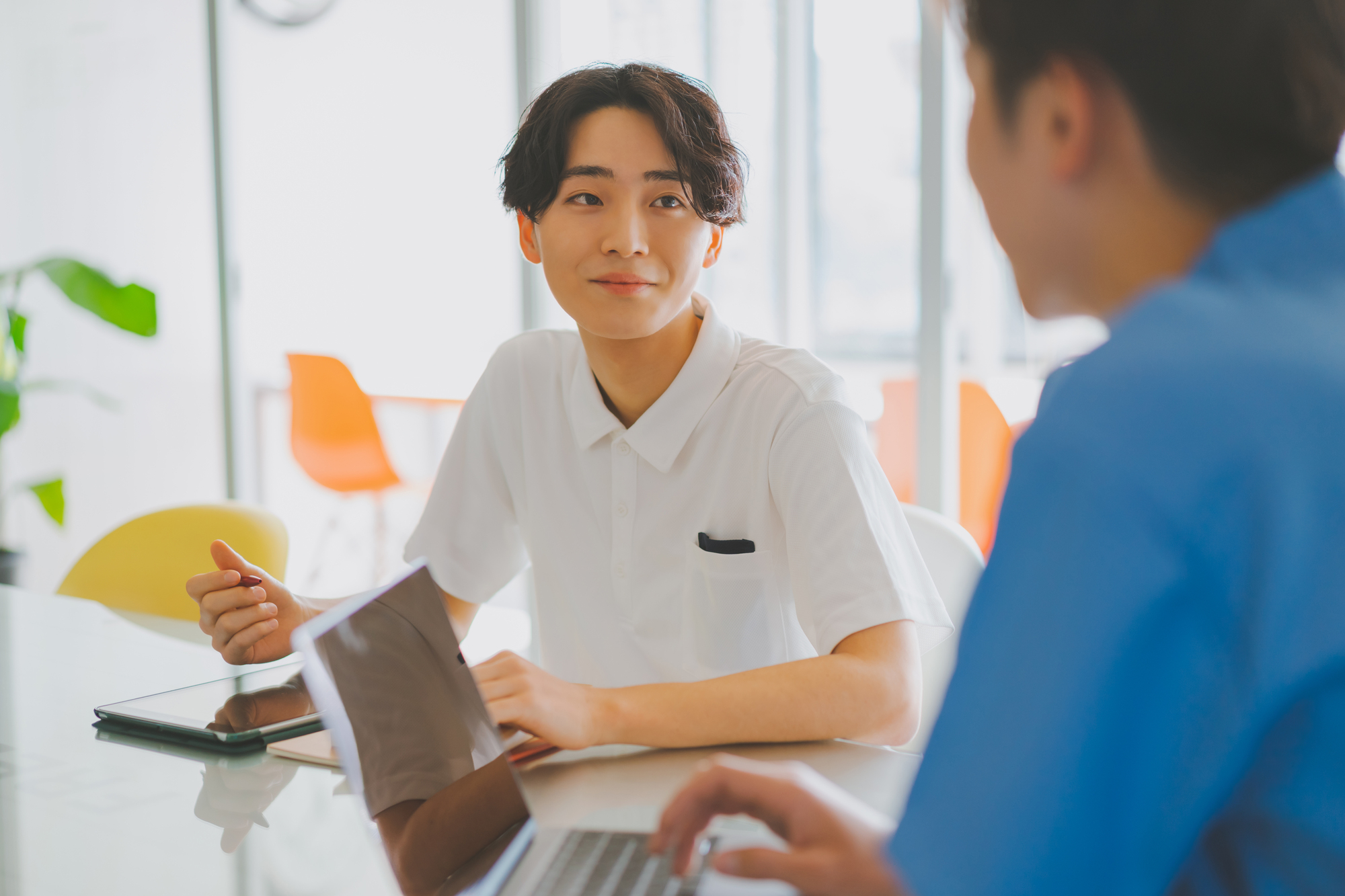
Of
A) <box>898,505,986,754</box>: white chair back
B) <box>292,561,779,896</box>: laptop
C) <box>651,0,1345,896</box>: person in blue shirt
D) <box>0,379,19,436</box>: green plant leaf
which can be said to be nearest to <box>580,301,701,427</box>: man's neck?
<box>898,505,986,754</box>: white chair back

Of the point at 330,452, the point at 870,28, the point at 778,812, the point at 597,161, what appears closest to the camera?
the point at 778,812

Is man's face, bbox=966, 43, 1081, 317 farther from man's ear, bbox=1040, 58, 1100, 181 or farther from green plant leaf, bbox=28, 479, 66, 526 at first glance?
green plant leaf, bbox=28, 479, 66, 526

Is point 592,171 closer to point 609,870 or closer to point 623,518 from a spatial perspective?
point 623,518

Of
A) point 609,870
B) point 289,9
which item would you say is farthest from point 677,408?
point 289,9

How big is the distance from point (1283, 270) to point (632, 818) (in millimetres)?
567

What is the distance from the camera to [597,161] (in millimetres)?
1319

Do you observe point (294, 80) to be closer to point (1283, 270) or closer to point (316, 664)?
point (316, 664)

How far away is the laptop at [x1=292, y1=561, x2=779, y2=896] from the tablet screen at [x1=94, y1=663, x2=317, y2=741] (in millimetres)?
297

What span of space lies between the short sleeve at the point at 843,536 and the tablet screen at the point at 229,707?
54 cm

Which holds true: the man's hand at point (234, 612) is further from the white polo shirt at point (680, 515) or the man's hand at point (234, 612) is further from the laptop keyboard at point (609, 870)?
the laptop keyboard at point (609, 870)

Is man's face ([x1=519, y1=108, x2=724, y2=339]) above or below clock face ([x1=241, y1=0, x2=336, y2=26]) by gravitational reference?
below

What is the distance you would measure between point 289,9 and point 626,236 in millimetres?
3309

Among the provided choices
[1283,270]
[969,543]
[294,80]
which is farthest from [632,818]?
[294,80]

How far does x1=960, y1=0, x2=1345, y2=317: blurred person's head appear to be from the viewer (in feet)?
1.49
